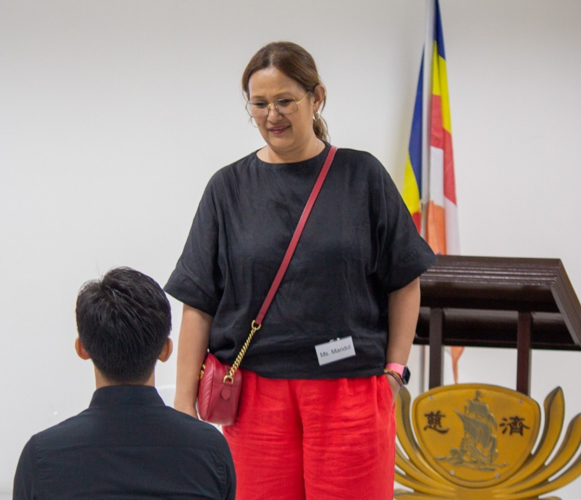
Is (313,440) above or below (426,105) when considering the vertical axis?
below

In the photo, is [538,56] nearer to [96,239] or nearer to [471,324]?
[471,324]

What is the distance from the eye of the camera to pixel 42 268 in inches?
145

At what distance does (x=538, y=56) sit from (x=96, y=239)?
7.24ft

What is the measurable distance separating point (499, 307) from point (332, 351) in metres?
0.52

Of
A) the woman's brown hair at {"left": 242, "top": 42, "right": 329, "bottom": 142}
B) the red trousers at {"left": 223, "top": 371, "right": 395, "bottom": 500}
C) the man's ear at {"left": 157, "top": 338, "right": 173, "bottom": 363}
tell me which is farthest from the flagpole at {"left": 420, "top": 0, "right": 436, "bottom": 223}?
the man's ear at {"left": 157, "top": 338, "right": 173, "bottom": 363}

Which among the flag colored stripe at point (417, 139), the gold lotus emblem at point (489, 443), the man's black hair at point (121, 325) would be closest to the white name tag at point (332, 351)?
the gold lotus emblem at point (489, 443)

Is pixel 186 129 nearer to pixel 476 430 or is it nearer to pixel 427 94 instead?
pixel 427 94

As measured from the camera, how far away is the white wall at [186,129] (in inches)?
134

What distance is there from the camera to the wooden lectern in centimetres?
180

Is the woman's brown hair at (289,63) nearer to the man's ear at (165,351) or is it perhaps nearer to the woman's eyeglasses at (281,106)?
the woman's eyeglasses at (281,106)

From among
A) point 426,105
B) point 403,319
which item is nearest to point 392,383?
point 403,319

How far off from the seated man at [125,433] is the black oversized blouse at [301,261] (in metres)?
0.43

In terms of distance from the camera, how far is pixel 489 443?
1924 millimetres

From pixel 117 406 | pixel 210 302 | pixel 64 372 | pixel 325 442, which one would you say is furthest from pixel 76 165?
pixel 117 406
